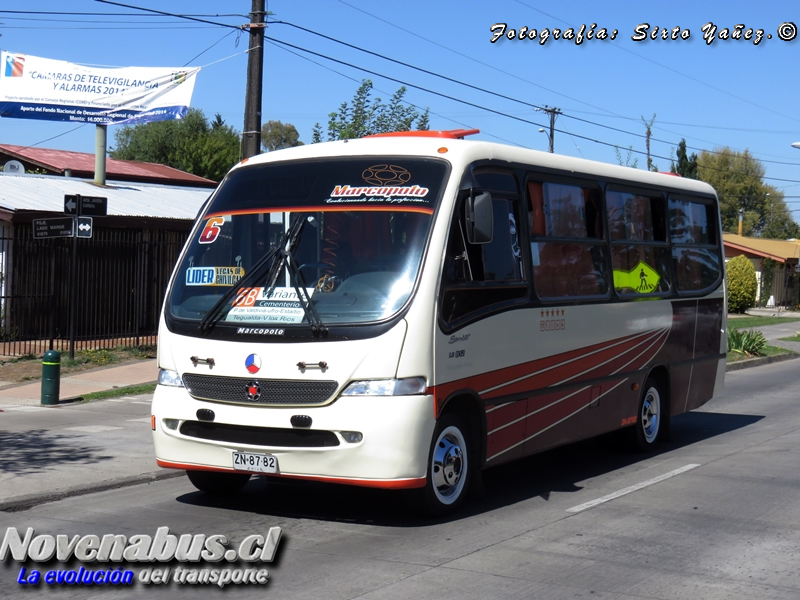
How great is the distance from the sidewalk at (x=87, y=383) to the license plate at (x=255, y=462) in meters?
7.54

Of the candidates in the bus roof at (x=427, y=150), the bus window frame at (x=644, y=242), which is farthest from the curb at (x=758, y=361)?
the bus roof at (x=427, y=150)

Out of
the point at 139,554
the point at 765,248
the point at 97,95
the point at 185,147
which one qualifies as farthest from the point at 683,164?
the point at 139,554

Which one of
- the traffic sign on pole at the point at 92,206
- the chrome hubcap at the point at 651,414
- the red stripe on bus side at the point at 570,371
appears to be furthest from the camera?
the traffic sign on pole at the point at 92,206

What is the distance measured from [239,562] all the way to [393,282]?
2218 mm

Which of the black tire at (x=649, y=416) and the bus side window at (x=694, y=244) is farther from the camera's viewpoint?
the bus side window at (x=694, y=244)

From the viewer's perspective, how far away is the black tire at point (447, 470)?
289 inches

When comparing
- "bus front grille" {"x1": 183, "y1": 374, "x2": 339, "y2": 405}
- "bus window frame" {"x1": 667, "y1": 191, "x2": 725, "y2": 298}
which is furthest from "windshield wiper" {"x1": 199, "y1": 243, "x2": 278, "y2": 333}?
"bus window frame" {"x1": 667, "y1": 191, "x2": 725, "y2": 298}

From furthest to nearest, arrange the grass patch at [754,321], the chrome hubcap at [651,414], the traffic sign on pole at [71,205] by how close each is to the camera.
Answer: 1. the grass patch at [754,321]
2. the traffic sign on pole at [71,205]
3. the chrome hubcap at [651,414]

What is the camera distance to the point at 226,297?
300 inches

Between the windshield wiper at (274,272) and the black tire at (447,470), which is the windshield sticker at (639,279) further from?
the windshield wiper at (274,272)

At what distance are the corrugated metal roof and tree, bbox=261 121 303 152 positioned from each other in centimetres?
7338

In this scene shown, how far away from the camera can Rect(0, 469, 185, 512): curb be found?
8008 millimetres

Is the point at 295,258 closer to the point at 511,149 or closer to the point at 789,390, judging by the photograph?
the point at 511,149

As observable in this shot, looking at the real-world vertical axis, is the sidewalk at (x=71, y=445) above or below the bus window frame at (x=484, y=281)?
below
